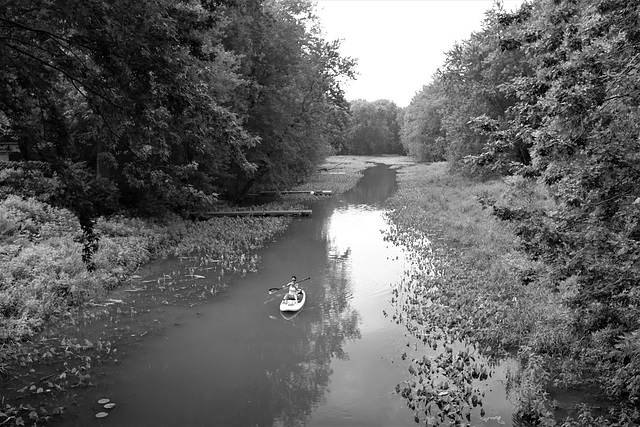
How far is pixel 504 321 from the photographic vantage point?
11836 millimetres

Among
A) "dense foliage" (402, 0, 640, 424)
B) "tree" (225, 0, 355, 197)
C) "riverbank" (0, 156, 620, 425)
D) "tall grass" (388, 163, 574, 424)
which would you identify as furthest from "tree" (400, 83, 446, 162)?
"dense foliage" (402, 0, 640, 424)

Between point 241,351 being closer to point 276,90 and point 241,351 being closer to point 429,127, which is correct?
point 276,90

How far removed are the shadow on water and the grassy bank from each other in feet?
3.31

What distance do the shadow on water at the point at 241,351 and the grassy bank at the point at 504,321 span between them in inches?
39.7

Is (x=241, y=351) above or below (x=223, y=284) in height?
below

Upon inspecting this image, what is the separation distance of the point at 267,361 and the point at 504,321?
613cm

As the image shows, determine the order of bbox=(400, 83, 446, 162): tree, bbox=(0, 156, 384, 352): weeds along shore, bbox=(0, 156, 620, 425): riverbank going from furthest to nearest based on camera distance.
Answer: bbox=(400, 83, 446, 162): tree → bbox=(0, 156, 384, 352): weeds along shore → bbox=(0, 156, 620, 425): riverbank

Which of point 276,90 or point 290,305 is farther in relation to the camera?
point 276,90

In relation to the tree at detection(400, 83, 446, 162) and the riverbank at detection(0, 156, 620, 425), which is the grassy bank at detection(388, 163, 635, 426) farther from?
the tree at detection(400, 83, 446, 162)

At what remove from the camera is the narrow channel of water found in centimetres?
887

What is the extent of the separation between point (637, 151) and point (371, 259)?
45.2 ft

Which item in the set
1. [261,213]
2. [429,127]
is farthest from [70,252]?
[429,127]

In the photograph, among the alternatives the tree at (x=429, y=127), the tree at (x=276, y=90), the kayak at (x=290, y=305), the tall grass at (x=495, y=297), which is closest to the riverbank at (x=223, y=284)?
the tall grass at (x=495, y=297)

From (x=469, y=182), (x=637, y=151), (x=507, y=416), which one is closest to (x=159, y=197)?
(x=507, y=416)
